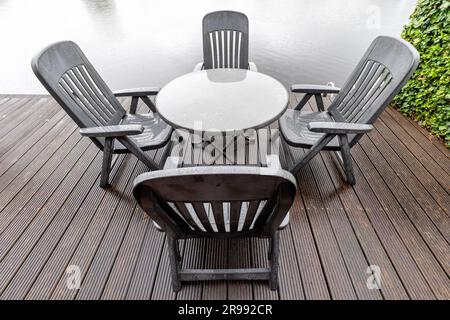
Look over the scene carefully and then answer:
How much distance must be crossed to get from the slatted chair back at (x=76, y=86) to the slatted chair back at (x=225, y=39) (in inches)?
45.4

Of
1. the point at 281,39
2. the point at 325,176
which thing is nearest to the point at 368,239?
the point at 325,176

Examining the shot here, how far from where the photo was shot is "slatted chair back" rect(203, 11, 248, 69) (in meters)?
2.62

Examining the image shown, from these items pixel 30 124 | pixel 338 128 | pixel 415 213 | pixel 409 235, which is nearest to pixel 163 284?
pixel 338 128

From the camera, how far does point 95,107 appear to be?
1.98m

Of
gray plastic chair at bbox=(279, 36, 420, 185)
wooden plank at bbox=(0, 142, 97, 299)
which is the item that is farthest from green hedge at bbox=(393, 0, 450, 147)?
wooden plank at bbox=(0, 142, 97, 299)

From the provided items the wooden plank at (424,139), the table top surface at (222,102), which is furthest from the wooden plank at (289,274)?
the wooden plank at (424,139)

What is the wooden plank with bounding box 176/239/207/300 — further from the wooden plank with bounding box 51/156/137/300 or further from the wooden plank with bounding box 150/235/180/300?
the wooden plank with bounding box 51/156/137/300

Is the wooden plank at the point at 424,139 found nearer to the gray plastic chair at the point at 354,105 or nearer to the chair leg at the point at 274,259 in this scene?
the gray plastic chair at the point at 354,105

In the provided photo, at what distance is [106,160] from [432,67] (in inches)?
122

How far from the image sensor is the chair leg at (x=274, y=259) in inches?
50.9

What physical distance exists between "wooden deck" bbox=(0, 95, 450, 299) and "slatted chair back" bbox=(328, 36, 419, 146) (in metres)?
0.51

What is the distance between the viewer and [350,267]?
1.51 metres
